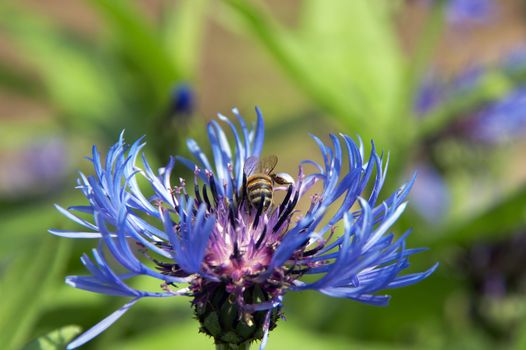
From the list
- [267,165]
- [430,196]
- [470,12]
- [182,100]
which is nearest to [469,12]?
[470,12]

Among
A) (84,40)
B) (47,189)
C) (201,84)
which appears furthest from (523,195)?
(201,84)

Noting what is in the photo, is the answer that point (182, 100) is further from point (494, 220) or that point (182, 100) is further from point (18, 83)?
point (18, 83)

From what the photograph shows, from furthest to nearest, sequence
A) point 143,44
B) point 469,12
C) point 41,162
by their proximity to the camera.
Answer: point 41,162, point 469,12, point 143,44

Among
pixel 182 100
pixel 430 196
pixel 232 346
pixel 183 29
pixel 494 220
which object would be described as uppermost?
pixel 183 29

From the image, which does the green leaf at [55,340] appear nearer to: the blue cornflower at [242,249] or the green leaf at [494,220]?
the blue cornflower at [242,249]

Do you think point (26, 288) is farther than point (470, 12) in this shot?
No

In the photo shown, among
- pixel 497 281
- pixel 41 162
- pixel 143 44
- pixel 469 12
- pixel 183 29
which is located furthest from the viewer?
pixel 41 162

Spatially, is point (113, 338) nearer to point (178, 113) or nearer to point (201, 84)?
point (178, 113)
